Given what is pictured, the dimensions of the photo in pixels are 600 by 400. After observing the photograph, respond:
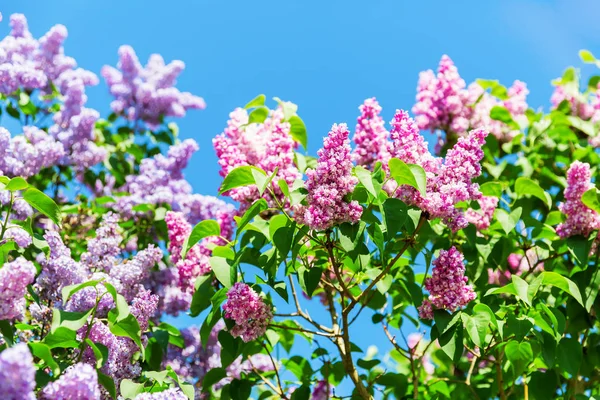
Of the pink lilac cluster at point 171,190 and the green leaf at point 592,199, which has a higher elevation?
the pink lilac cluster at point 171,190

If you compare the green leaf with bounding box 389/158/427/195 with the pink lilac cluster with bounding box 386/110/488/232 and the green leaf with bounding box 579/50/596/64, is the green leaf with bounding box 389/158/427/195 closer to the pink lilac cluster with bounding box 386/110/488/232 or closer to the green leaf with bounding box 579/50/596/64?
the pink lilac cluster with bounding box 386/110/488/232

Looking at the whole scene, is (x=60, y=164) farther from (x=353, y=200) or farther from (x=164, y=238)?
(x=353, y=200)

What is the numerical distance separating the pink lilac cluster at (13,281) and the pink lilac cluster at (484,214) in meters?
1.98

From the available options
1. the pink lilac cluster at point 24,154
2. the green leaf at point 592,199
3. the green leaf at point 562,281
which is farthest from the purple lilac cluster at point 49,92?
the green leaf at point 592,199

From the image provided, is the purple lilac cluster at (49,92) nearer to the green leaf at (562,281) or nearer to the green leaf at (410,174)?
the green leaf at (410,174)

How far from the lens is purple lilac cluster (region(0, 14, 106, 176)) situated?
3.46m

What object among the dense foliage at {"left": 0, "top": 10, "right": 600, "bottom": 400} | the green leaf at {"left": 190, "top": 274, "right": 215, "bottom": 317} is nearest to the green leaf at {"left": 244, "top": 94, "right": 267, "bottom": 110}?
the dense foliage at {"left": 0, "top": 10, "right": 600, "bottom": 400}

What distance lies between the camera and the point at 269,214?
9.89ft

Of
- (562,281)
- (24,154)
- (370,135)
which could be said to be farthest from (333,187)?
(24,154)

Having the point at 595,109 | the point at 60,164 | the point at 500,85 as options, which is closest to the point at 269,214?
the point at 60,164

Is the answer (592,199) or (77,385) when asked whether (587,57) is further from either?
(77,385)

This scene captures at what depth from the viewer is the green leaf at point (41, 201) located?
2191mm

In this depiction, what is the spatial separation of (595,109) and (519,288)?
2.48 meters

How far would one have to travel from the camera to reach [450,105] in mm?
3982
